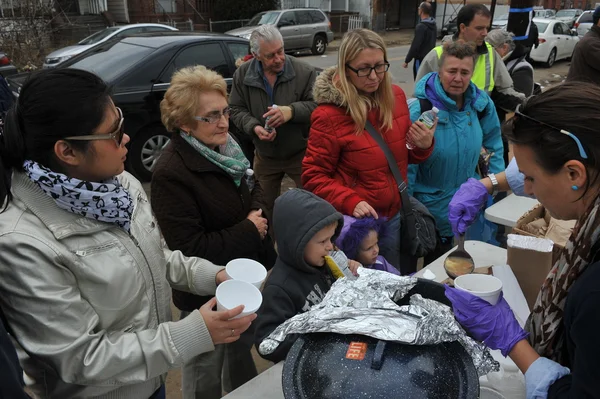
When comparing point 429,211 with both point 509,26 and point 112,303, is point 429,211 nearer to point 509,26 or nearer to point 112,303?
point 112,303

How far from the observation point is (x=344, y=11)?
26.4 metres

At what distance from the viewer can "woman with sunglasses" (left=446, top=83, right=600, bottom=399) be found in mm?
1227

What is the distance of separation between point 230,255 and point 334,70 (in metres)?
1.24

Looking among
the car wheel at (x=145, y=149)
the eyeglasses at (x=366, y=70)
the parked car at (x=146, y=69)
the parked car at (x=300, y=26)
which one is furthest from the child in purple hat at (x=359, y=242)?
the parked car at (x=300, y=26)

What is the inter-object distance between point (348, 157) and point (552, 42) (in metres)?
15.3

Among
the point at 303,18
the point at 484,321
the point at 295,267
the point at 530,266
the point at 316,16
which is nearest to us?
the point at 484,321

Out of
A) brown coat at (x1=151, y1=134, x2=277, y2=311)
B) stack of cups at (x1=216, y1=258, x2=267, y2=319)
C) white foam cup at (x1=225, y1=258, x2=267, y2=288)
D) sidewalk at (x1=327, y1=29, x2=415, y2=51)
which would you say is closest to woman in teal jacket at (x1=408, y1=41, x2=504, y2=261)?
brown coat at (x1=151, y1=134, x2=277, y2=311)

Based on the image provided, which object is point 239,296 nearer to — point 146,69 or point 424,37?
point 146,69

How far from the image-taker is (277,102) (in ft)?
12.8

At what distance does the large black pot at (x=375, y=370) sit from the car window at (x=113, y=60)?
5.07 meters

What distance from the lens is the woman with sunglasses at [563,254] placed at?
4.03 ft

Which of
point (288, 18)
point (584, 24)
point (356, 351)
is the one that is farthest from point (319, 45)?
point (356, 351)

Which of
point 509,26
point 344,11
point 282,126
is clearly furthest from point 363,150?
point 344,11

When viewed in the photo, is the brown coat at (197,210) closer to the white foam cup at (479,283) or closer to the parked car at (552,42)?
the white foam cup at (479,283)
